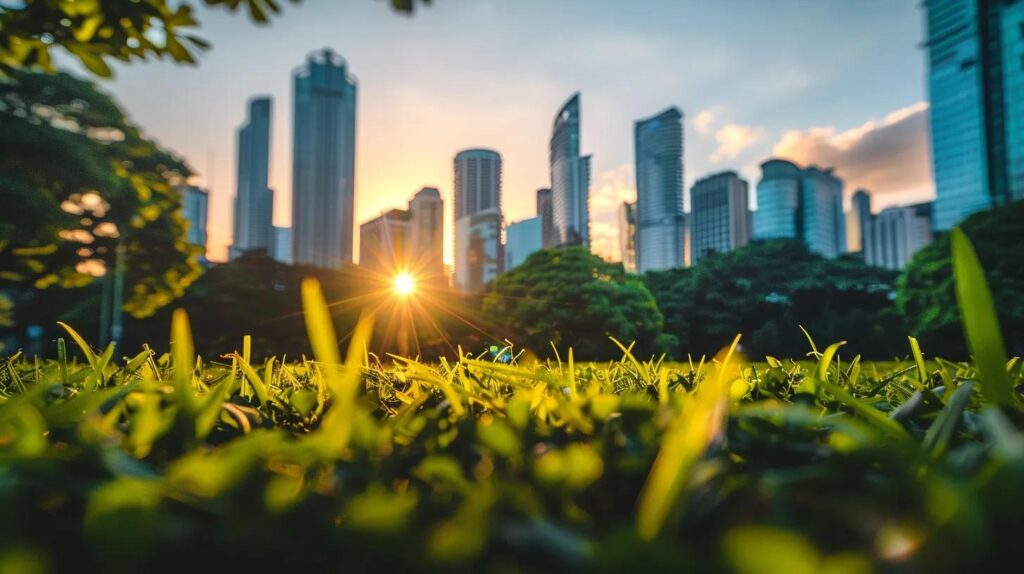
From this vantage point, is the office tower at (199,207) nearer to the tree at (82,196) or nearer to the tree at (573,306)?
the tree at (82,196)

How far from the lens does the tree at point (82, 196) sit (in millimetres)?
19766

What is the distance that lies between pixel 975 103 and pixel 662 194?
5630 cm

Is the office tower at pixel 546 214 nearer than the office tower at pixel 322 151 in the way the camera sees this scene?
Yes

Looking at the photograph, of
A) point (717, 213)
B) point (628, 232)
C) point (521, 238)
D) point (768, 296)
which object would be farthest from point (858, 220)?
point (768, 296)

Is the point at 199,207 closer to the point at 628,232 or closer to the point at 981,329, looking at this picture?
the point at 628,232

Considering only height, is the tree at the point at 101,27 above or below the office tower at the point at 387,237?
below

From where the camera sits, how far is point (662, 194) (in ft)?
381

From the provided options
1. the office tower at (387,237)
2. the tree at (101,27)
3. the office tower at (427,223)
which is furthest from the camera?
the office tower at (427,223)

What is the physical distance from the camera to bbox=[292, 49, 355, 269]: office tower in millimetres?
136500

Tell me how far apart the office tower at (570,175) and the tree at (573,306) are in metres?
73.1

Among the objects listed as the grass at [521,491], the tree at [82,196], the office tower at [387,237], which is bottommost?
the grass at [521,491]

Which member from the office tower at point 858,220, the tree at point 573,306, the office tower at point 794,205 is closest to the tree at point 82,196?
the tree at point 573,306

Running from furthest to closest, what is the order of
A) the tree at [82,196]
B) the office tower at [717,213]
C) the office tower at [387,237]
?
the office tower at [717,213]
the office tower at [387,237]
the tree at [82,196]

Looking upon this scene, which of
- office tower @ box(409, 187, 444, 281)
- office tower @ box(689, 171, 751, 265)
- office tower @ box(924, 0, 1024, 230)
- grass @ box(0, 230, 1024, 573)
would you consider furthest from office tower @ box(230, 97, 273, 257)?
grass @ box(0, 230, 1024, 573)
